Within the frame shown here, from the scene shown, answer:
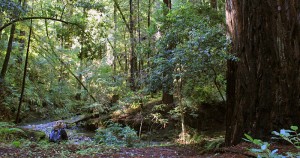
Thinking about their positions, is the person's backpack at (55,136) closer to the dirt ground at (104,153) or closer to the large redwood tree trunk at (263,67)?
the dirt ground at (104,153)

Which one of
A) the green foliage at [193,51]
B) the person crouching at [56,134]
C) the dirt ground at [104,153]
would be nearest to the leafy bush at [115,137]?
the person crouching at [56,134]

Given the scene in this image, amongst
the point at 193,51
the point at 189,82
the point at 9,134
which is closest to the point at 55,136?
the point at 9,134

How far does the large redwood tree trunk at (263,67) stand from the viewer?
17.2 feet

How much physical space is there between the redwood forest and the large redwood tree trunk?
0.06ft

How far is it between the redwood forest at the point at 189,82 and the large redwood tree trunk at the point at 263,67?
0.06ft

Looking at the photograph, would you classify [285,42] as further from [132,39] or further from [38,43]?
[38,43]

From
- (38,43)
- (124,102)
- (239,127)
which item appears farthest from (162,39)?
(38,43)

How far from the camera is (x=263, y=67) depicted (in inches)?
219

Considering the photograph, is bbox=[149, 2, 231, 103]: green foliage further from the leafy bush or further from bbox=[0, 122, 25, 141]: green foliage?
bbox=[0, 122, 25, 141]: green foliage

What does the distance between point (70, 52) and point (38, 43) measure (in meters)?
2.19

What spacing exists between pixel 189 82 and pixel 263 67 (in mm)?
3653

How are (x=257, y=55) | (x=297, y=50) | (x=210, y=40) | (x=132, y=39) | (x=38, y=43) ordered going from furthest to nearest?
1. (x=132, y=39)
2. (x=38, y=43)
3. (x=210, y=40)
4. (x=257, y=55)
5. (x=297, y=50)

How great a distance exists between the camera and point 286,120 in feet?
17.2

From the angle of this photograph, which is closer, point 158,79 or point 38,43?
point 158,79
